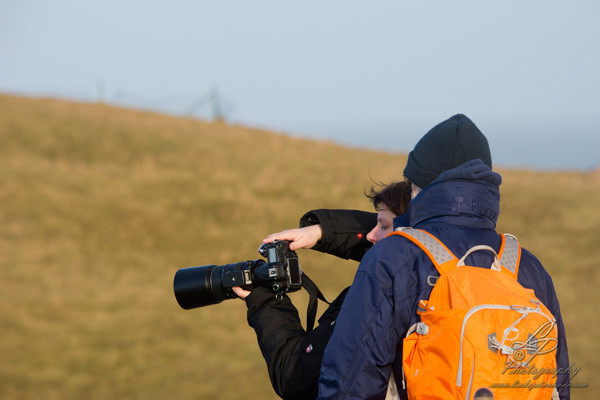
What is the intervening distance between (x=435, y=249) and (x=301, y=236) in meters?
1.14

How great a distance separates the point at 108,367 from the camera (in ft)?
34.1

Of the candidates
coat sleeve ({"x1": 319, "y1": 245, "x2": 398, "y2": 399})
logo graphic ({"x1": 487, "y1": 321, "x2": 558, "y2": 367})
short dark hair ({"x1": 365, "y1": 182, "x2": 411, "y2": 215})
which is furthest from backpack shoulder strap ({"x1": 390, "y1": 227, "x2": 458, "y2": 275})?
short dark hair ({"x1": 365, "y1": 182, "x2": 411, "y2": 215})

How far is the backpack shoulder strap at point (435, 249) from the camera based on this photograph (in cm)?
212

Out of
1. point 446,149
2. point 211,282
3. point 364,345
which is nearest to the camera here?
point 364,345

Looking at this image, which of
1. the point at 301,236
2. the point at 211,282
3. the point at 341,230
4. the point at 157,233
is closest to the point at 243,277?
the point at 211,282

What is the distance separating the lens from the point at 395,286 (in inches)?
83.4

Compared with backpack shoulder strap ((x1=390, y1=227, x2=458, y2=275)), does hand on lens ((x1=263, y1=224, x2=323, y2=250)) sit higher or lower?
higher

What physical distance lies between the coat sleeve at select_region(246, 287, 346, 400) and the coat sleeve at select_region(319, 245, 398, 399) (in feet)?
1.11

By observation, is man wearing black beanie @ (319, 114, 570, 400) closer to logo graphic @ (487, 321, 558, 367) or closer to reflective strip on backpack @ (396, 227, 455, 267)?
reflective strip on backpack @ (396, 227, 455, 267)

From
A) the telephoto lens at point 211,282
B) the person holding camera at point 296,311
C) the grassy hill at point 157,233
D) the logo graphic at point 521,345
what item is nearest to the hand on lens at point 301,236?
the person holding camera at point 296,311

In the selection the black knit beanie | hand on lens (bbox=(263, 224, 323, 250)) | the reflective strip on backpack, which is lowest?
the reflective strip on backpack

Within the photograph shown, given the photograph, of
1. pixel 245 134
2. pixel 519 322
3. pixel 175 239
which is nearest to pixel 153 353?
pixel 175 239

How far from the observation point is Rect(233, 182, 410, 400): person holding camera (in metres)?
2.49

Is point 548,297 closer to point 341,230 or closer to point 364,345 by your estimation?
point 364,345
